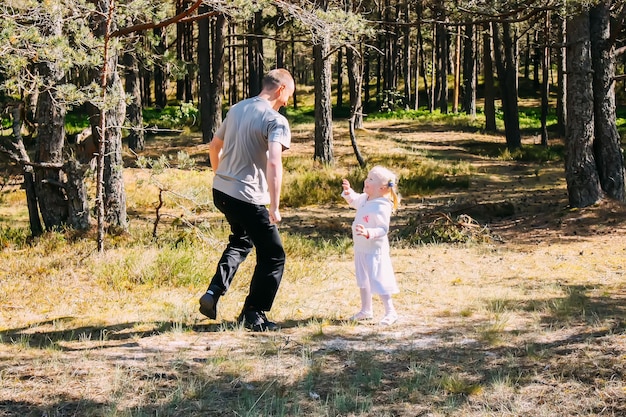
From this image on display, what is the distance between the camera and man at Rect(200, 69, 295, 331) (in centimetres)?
533

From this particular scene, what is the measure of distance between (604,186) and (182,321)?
8669 millimetres

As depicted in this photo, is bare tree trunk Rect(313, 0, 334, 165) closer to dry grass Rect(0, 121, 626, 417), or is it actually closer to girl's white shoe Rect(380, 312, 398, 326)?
dry grass Rect(0, 121, 626, 417)

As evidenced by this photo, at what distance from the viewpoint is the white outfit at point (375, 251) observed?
5.90 meters

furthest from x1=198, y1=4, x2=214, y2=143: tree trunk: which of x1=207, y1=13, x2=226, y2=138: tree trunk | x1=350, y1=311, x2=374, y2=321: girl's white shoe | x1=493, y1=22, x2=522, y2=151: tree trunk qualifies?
x1=350, y1=311, x2=374, y2=321: girl's white shoe

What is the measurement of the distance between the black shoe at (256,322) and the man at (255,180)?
120 millimetres

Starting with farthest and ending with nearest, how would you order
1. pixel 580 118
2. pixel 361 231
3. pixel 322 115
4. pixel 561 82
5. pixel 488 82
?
pixel 488 82, pixel 561 82, pixel 322 115, pixel 580 118, pixel 361 231

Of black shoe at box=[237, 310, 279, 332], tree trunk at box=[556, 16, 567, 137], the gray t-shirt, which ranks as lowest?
black shoe at box=[237, 310, 279, 332]

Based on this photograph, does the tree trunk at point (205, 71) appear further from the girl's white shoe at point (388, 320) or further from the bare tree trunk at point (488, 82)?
the girl's white shoe at point (388, 320)

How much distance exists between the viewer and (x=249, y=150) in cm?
543

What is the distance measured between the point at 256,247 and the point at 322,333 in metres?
0.89

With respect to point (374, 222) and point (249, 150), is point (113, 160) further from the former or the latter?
point (374, 222)

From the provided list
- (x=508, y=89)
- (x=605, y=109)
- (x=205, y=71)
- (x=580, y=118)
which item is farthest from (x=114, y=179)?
(x=508, y=89)

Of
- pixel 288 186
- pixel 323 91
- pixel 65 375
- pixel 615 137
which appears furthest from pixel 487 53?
pixel 65 375

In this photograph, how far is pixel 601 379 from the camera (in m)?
4.46
